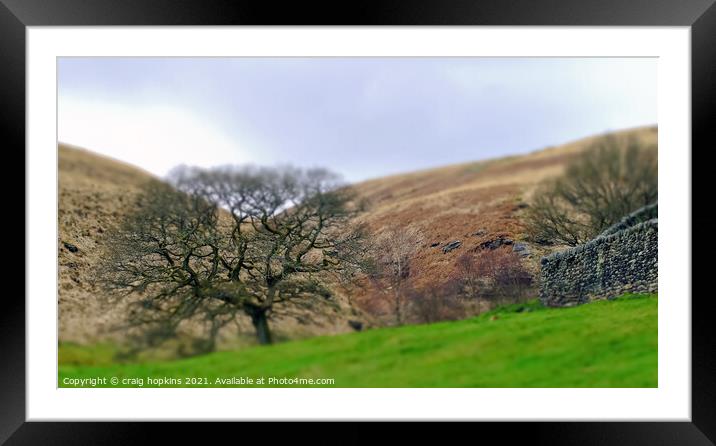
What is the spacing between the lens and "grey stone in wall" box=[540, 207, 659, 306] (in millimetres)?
11727

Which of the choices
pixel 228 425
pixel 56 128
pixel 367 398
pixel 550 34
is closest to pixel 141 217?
pixel 56 128

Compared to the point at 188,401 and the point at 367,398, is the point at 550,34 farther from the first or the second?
the point at 188,401

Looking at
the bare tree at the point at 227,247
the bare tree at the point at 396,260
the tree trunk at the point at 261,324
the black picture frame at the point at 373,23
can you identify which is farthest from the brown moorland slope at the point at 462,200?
the tree trunk at the point at 261,324

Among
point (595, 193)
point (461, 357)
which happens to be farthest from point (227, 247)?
point (595, 193)

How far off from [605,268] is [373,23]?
6.45 m

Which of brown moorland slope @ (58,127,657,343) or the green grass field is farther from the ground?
brown moorland slope @ (58,127,657,343)

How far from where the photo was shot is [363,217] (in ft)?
43.1

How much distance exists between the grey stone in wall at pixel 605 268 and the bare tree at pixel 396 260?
263cm

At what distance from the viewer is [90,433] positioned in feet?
35.3

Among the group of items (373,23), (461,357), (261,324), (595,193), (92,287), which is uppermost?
(373,23)

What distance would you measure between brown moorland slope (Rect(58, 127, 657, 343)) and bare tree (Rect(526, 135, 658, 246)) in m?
0.32

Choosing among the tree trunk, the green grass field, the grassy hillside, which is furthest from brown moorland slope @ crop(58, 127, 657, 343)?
the green grass field

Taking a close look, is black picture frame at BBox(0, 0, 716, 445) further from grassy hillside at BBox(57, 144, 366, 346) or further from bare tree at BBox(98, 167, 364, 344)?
bare tree at BBox(98, 167, 364, 344)

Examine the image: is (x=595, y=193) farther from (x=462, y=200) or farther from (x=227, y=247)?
(x=227, y=247)
